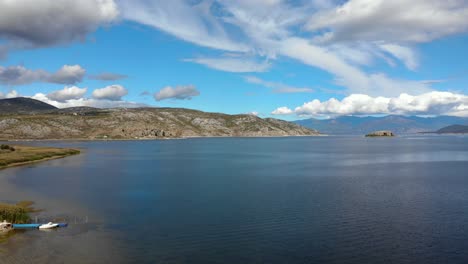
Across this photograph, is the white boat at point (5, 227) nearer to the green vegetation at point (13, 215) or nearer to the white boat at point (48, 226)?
the green vegetation at point (13, 215)

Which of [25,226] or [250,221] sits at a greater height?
[25,226]

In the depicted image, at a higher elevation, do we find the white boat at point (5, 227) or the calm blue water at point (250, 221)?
the white boat at point (5, 227)

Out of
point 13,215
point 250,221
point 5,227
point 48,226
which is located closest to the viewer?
point 5,227

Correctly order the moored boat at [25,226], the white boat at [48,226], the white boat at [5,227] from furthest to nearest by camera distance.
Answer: the moored boat at [25,226] < the white boat at [48,226] < the white boat at [5,227]

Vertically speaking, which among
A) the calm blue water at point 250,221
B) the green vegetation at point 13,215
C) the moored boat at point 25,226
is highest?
the green vegetation at point 13,215

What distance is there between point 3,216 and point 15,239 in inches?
336

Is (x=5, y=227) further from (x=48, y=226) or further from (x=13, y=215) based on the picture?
(x=48, y=226)

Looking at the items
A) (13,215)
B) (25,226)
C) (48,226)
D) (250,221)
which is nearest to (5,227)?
(25,226)

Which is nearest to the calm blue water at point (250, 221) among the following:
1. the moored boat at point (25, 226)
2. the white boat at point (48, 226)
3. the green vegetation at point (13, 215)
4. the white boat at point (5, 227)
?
the white boat at point (48, 226)

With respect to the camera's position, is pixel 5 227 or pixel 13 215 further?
pixel 13 215

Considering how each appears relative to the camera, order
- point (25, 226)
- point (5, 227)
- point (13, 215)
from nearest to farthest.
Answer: point (5, 227)
point (25, 226)
point (13, 215)

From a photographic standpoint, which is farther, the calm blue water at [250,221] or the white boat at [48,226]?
the white boat at [48,226]

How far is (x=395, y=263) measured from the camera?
114ft

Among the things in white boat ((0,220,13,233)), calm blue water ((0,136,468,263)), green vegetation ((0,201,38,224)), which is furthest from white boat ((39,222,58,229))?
green vegetation ((0,201,38,224))
